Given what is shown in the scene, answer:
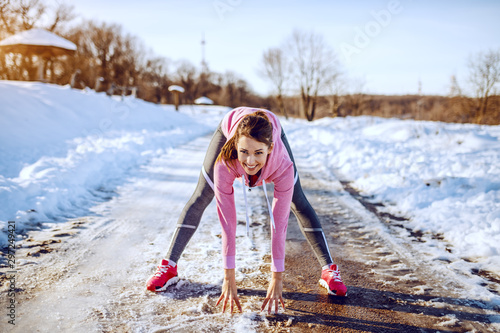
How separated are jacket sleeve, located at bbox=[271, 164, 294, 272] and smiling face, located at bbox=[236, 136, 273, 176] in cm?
18

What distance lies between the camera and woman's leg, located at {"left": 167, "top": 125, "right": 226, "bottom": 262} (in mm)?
2309

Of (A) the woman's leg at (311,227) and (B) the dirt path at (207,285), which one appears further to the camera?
(A) the woman's leg at (311,227)

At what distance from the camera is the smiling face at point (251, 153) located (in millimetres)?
1745

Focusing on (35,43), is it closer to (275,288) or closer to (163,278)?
(163,278)

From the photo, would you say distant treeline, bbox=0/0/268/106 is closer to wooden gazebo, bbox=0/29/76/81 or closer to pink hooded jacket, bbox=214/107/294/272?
wooden gazebo, bbox=0/29/76/81

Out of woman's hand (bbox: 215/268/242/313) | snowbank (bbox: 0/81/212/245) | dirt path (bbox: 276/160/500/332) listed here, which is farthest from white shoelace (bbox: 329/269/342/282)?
snowbank (bbox: 0/81/212/245)

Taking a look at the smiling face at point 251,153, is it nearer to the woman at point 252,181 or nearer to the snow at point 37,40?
the woman at point 252,181

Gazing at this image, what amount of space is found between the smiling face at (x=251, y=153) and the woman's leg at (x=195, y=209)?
1.74 ft

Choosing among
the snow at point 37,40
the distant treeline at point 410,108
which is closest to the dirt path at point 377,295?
the snow at point 37,40

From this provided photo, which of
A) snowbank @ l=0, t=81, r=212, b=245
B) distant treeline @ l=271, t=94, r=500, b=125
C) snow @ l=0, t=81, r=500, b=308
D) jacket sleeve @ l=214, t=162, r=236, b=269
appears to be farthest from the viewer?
distant treeline @ l=271, t=94, r=500, b=125

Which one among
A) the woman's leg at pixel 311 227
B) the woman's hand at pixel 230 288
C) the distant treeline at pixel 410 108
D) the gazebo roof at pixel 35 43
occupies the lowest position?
the woman's hand at pixel 230 288

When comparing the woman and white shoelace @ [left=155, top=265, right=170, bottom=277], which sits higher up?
the woman

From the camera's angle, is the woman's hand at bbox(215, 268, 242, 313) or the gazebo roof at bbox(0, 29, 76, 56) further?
the gazebo roof at bbox(0, 29, 76, 56)

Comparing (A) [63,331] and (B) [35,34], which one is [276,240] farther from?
(B) [35,34]
